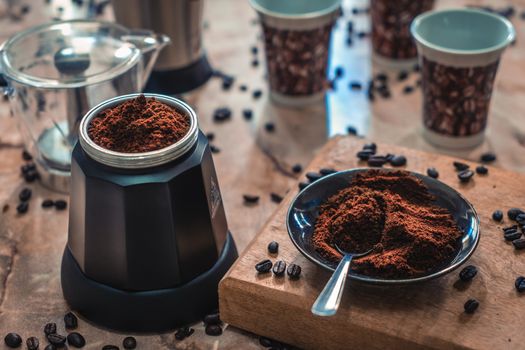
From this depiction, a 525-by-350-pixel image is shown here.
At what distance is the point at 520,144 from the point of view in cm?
105

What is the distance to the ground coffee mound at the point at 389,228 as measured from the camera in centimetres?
70

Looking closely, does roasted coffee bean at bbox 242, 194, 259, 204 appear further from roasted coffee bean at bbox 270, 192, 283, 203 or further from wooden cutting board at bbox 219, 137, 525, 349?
wooden cutting board at bbox 219, 137, 525, 349

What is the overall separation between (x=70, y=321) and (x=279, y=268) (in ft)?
0.76

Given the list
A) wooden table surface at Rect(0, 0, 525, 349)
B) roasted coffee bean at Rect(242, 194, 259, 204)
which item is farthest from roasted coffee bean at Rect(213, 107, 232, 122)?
roasted coffee bean at Rect(242, 194, 259, 204)

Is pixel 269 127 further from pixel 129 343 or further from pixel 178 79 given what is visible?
pixel 129 343

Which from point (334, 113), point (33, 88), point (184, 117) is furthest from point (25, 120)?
point (334, 113)

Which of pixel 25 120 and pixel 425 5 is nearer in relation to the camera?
pixel 25 120

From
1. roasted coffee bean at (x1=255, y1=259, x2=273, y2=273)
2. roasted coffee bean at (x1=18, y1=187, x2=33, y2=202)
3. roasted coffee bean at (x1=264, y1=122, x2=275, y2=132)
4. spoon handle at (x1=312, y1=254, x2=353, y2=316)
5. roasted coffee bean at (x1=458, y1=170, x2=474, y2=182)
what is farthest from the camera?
roasted coffee bean at (x1=264, y1=122, x2=275, y2=132)

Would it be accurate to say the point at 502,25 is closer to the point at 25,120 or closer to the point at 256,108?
the point at 256,108

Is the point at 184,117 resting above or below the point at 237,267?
above

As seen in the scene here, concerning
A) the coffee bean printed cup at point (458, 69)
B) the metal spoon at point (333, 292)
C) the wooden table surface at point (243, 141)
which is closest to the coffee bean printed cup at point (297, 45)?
the wooden table surface at point (243, 141)

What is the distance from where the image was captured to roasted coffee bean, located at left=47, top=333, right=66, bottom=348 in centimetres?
76

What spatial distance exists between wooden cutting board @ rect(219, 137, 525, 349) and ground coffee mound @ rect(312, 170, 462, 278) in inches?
1.4

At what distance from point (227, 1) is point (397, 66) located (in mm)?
415
